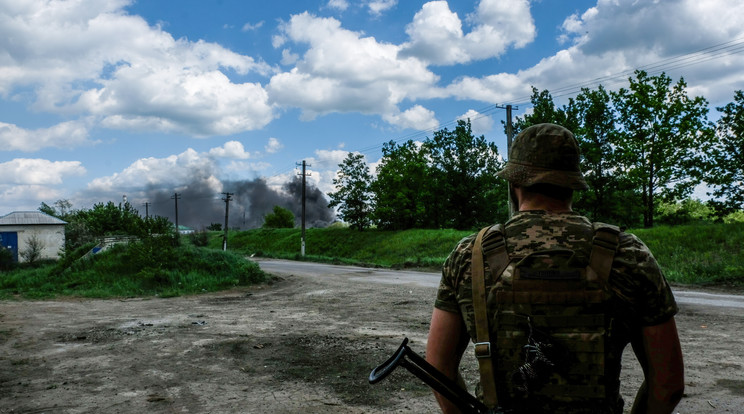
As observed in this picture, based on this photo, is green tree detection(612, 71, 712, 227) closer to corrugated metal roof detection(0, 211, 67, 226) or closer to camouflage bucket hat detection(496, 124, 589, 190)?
camouflage bucket hat detection(496, 124, 589, 190)

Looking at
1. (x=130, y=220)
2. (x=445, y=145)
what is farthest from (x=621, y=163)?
(x=130, y=220)

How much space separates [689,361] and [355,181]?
53.1m

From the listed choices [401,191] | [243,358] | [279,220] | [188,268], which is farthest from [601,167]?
[279,220]

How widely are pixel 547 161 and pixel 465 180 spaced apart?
51.2 metres

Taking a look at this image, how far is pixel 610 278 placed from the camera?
178 centimetres

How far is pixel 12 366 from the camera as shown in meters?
6.75

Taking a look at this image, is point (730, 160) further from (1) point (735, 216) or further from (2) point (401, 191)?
(2) point (401, 191)

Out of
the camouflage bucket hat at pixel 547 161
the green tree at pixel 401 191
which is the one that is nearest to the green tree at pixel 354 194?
the green tree at pixel 401 191

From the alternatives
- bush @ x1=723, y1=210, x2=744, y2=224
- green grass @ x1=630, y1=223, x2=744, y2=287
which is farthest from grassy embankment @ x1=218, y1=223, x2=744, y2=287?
bush @ x1=723, y1=210, x2=744, y2=224

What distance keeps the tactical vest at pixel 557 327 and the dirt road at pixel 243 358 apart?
316 centimetres

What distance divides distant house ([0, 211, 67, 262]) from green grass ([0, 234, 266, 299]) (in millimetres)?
29836

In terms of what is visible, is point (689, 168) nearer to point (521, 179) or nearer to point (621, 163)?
point (621, 163)

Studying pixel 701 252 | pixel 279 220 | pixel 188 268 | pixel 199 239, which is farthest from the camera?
pixel 279 220

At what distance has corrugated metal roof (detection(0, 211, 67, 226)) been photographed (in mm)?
47381
